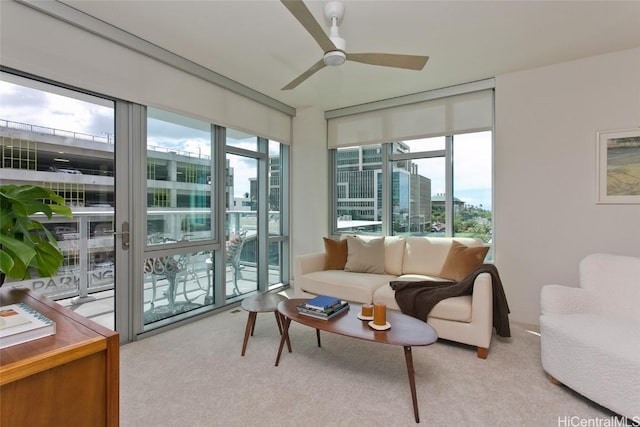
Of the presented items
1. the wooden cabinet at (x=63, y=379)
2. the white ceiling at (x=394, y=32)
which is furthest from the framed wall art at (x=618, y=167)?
the wooden cabinet at (x=63, y=379)

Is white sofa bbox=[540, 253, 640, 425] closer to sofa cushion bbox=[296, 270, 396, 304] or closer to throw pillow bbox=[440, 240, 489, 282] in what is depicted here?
throw pillow bbox=[440, 240, 489, 282]

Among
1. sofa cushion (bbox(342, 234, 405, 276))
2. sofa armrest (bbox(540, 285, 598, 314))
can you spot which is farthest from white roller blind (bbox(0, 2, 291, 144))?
sofa armrest (bbox(540, 285, 598, 314))

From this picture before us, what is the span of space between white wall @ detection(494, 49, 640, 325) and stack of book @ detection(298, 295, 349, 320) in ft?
6.87

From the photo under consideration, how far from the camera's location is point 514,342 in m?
2.71

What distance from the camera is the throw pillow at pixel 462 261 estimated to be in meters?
2.86

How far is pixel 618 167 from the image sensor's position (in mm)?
2801

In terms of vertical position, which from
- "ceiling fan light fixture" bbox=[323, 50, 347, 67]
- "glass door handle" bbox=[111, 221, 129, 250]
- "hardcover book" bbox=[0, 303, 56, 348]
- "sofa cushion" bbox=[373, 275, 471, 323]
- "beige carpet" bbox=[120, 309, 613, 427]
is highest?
"ceiling fan light fixture" bbox=[323, 50, 347, 67]

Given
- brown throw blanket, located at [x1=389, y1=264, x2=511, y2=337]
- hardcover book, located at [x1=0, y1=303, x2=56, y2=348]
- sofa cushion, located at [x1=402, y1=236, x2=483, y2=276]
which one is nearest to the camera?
hardcover book, located at [x1=0, y1=303, x2=56, y2=348]

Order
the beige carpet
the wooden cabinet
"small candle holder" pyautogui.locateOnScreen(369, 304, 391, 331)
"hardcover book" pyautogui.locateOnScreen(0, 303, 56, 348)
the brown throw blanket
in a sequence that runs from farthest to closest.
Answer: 1. the brown throw blanket
2. "small candle holder" pyautogui.locateOnScreen(369, 304, 391, 331)
3. the beige carpet
4. "hardcover book" pyautogui.locateOnScreen(0, 303, 56, 348)
5. the wooden cabinet

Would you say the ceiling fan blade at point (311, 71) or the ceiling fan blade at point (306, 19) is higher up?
the ceiling fan blade at point (306, 19)

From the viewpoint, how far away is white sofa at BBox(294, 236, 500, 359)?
242cm

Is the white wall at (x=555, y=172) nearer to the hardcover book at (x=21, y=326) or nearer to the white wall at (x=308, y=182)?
the white wall at (x=308, y=182)

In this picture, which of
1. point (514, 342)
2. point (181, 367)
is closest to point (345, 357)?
point (181, 367)

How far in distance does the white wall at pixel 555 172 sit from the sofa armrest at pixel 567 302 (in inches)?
36.0
